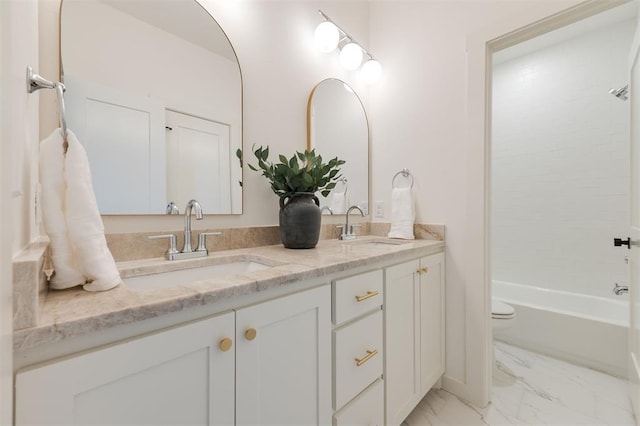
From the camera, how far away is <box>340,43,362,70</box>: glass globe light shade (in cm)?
181

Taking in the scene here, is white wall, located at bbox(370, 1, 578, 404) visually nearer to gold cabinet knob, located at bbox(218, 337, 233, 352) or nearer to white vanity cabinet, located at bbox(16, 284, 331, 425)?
white vanity cabinet, located at bbox(16, 284, 331, 425)

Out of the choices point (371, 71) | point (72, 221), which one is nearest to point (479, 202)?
point (371, 71)

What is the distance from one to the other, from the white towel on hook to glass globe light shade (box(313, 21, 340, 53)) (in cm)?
146

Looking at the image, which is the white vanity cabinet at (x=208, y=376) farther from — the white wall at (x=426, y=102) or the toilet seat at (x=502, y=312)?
the toilet seat at (x=502, y=312)

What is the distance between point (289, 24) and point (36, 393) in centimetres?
176

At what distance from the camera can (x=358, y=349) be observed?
1016 millimetres

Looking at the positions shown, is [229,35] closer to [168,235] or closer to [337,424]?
[168,235]

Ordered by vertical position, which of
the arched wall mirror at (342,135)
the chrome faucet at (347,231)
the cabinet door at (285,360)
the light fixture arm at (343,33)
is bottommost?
the cabinet door at (285,360)

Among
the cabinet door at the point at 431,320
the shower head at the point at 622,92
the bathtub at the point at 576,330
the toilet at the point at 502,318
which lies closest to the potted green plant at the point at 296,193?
the cabinet door at the point at 431,320

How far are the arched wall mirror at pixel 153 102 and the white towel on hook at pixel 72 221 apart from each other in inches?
13.9

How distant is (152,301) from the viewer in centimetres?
54

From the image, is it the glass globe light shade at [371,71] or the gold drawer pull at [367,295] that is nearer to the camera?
the gold drawer pull at [367,295]

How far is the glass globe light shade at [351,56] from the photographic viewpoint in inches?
71.4

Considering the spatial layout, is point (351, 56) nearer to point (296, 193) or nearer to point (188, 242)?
point (296, 193)
